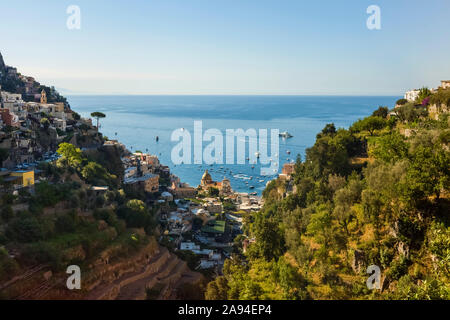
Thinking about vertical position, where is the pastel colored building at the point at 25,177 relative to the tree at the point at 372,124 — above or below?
below

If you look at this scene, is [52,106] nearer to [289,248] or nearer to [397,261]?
[289,248]

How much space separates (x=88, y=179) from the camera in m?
25.2

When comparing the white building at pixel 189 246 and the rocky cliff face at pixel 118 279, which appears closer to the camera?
the rocky cliff face at pixel 118 279

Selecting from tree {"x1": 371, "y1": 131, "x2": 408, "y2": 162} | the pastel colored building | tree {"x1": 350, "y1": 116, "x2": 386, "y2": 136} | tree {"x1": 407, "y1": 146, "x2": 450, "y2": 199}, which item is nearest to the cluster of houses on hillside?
the pastel colored building

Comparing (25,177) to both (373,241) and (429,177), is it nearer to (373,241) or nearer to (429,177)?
(373,241)

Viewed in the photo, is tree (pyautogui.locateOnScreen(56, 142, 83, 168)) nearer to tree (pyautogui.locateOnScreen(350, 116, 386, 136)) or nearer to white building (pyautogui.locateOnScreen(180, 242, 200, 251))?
white building (pyautogui.locateOnScreen(180, 242, 200, 251))

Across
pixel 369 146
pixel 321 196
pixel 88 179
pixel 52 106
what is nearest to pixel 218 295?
pixel 321 196

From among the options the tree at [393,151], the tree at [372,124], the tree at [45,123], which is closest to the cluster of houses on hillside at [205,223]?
the tree at [393,151]

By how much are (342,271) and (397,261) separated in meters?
2.12

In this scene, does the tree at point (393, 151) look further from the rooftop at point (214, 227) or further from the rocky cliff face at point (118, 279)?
the rooftop at point (214, 227)

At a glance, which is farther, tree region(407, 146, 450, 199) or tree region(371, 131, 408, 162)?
tree region(371, 131, 408, 162)

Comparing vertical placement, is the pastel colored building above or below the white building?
above

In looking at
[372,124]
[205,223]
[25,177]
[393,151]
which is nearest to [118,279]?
[25,177]

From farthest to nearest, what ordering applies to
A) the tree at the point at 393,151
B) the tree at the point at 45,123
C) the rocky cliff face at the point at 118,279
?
the tree at the point at 45,123 → the tree at the point at 393,151 → the rocky cliff face at the point at 118,279
